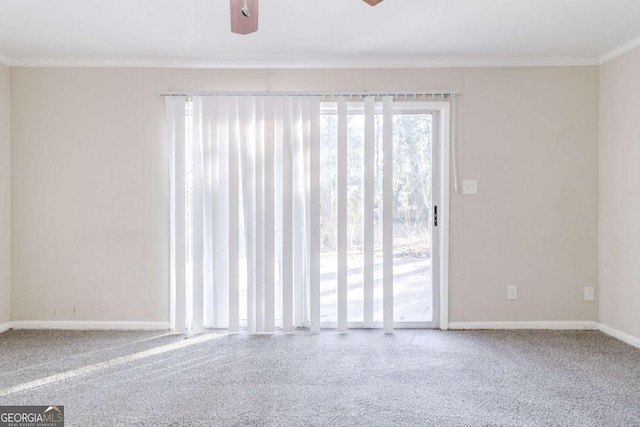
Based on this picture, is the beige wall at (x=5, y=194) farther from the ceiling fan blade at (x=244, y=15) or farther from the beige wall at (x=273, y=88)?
the ceiling fan blade at (x=244, y=15)

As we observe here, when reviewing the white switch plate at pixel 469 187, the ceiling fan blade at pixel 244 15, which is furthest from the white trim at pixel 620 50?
the ceiling fan blade at pixel 244 15

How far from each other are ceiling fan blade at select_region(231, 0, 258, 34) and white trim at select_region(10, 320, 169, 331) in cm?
262

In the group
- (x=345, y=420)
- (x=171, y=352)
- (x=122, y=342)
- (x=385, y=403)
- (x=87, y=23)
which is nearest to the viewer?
(x=345, y=420)

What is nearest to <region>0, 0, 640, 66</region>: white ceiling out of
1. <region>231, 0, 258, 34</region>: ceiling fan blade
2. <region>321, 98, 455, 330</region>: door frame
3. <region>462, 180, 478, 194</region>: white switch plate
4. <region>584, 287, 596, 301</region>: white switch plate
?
<region>321, 98, 455, 330</region>: door frame

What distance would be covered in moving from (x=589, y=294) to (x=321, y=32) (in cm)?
312

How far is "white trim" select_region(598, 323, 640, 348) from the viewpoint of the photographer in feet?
9.69

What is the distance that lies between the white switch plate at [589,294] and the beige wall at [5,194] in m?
5.00

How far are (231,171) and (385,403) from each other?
2.11 m

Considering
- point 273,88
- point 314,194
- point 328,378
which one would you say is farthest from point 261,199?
point 328,378

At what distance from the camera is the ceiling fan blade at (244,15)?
1.60 metres

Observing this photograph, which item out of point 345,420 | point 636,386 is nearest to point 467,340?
point 636,386

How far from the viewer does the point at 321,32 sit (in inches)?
110

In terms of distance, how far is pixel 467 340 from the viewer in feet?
10.1

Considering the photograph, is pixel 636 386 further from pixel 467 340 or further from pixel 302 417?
pixel 302 417
